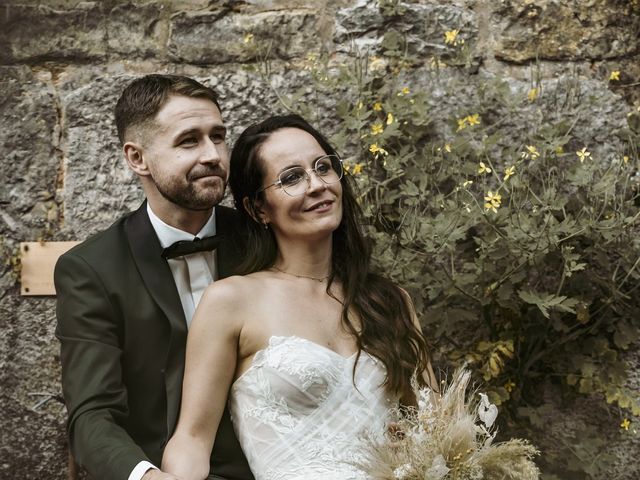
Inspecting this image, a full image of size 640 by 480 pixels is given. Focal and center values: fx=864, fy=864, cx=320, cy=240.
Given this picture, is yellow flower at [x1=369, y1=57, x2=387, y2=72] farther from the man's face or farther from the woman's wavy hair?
the man's face

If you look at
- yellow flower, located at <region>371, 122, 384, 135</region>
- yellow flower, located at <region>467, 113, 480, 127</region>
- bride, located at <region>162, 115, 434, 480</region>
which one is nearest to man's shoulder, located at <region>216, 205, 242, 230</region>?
bride, located at <region>162, 115, 434, 480</region>

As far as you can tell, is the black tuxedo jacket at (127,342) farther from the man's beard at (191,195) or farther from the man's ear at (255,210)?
the man's ear at (255,210)

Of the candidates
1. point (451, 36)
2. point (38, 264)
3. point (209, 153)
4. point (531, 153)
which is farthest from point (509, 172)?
point (38, 264)

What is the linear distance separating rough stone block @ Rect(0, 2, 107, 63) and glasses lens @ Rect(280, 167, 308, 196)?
4.10ft

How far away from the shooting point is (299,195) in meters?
2.60

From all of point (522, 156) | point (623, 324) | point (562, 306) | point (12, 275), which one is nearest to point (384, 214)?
point (522, 156)

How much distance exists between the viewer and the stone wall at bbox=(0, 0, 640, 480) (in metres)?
3.38

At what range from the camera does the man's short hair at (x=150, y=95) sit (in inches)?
106

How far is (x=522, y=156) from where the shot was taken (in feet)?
10.4

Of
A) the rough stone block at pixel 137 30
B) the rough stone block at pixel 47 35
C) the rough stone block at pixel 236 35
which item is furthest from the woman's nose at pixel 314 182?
the rough stone block at pixel 47 35

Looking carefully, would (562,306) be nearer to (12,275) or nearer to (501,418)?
(501,418)

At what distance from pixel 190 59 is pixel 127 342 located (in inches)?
52.9

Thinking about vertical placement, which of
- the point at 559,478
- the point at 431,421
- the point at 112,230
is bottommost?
the point at 559,478

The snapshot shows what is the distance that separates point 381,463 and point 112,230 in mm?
1139
